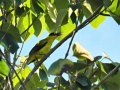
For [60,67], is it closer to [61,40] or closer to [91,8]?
[61,40]

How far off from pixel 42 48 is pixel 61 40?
0.19ft

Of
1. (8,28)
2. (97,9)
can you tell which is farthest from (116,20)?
(8,28)

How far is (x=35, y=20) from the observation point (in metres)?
1.25

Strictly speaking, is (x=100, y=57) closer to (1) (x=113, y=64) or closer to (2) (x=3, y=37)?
(1) (x=113, y=64)

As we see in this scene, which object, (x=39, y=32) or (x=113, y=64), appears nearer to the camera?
(x=113, y=64)

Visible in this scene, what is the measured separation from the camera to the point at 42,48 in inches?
38.0

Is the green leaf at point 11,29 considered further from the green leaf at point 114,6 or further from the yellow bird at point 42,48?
the green leaf at point 114,6

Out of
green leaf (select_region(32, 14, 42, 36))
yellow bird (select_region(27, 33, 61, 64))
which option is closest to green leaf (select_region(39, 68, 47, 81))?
yellow bird (select_region(27, 33, 61, 64))

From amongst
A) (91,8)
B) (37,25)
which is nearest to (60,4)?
(91,8)

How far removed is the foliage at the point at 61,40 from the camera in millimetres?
916

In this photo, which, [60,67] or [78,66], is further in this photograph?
[78,66]

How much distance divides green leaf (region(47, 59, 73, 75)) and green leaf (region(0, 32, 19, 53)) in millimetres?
178

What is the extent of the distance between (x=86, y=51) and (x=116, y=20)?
13 cm

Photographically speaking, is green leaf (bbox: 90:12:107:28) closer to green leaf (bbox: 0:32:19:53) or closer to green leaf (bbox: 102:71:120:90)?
green leaf (bbox: 102:71:120:90)
